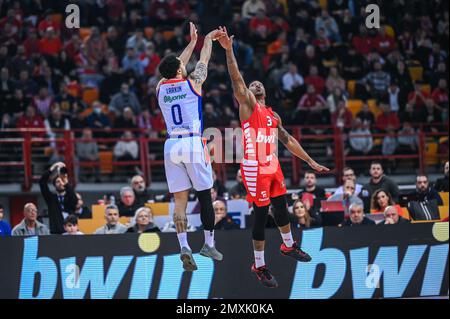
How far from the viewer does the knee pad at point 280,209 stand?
1303cm

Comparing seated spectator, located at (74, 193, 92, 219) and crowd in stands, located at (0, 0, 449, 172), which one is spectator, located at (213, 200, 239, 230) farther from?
crowd in stands, located at (0, 0, 449, 172)

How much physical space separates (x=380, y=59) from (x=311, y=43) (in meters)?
1.91

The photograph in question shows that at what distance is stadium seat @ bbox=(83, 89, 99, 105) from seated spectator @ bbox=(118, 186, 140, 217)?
541cm

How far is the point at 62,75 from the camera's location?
2327cm

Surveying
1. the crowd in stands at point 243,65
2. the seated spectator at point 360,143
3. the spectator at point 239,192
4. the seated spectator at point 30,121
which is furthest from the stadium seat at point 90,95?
the seated spectator at point 360,143

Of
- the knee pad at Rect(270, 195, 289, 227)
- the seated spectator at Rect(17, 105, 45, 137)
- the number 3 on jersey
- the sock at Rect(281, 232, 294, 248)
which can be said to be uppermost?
the number 3 on jersey

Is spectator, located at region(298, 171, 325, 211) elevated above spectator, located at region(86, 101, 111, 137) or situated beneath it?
situated beneath

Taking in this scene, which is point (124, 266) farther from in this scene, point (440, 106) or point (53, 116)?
point (440, 106)

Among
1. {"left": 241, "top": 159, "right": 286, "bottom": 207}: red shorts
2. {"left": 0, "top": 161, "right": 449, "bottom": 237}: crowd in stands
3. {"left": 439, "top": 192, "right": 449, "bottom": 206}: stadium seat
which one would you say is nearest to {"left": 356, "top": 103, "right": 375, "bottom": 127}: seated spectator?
{"left": 439, "top": 192, "right": 449, "bottom": 206}: stadium seat

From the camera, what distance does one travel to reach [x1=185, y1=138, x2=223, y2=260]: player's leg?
1257 centimetres

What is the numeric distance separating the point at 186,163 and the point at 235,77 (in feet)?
3.83

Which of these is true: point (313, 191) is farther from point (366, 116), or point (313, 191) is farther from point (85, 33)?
point (85, 33)

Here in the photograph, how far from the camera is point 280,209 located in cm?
1309
